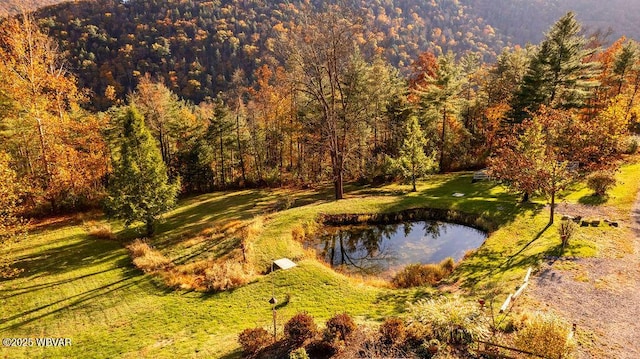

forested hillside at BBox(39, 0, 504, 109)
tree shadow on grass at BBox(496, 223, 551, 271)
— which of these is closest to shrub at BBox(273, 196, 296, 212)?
tree shadow on grass at BBox(496, 223, 551, 271)

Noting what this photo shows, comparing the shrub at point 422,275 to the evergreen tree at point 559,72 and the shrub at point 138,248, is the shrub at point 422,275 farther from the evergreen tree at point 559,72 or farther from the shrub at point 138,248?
the evergreen tree at point 559,72

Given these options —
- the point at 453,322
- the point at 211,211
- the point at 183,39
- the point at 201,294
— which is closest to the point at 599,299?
the point at 453,322

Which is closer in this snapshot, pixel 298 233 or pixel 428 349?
pixel 428 349

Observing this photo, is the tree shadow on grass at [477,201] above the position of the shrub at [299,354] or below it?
below

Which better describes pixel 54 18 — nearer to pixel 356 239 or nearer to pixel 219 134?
pixel 219 134

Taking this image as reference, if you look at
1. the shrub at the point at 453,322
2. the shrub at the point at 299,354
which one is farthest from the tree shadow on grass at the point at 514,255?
the shrub at the point at 299,354

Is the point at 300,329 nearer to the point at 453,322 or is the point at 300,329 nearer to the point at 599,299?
the point at 453,322

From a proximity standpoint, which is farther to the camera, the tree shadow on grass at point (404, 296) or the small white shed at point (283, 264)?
the small white shed at point (283, 264)

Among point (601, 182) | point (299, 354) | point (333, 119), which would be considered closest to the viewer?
point (299, 354)
